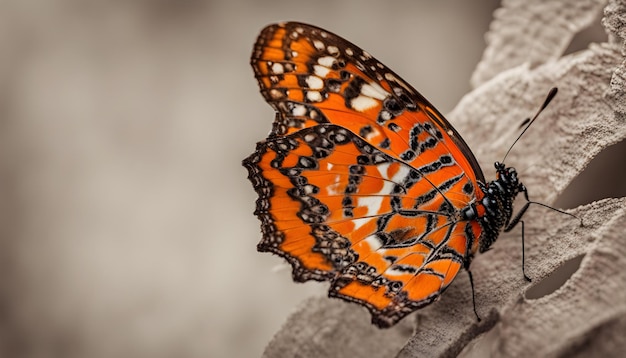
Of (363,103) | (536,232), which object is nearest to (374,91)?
(363,103)

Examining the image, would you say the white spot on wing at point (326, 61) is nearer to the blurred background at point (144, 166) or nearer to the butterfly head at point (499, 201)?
the butterfly head at point (499, 201)

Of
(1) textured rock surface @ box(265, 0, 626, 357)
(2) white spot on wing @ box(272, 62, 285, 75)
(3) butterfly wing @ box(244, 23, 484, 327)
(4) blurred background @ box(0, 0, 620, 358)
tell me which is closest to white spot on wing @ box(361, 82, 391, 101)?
(3) butterfly wing @ box(244, 23, 484, 327)

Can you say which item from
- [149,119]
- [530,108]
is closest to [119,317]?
[149,119]

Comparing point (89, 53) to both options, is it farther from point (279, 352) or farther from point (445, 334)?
point (445, 334)

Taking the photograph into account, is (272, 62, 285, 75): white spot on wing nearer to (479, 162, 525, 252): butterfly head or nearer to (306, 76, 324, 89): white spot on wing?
(306, 76, 324, 89): white spot on wing

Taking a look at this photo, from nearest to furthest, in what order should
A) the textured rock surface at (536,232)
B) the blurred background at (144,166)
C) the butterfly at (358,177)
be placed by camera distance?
the textured rock surface at (536,232) < the butterfly at (358,177) < the blurred background at (144,166)

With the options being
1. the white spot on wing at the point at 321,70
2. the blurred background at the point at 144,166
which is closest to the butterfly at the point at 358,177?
the white spot on wing at the point at 321,70
